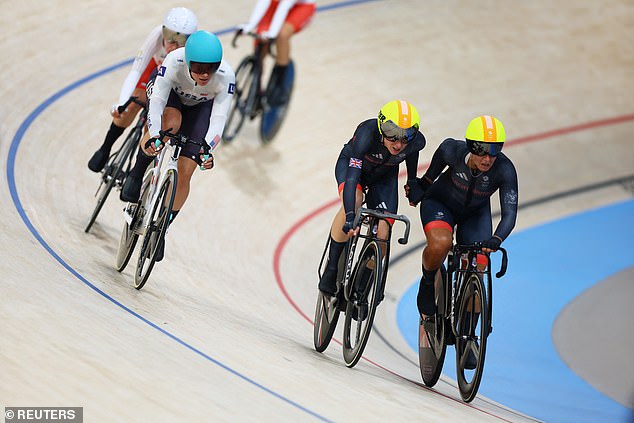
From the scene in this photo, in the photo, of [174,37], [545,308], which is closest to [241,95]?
[174,37]

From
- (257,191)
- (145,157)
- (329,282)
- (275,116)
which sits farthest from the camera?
(275,116)

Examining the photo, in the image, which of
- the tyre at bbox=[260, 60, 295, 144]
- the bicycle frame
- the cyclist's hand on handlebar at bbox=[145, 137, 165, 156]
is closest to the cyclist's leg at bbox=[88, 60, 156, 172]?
the bicycle frame

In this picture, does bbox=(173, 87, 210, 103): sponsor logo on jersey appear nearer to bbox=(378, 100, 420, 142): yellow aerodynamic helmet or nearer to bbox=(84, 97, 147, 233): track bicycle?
bbox=(84, 97, 147, 233): track bicycle

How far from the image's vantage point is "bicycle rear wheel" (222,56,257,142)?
816 centimetres

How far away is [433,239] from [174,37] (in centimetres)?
185

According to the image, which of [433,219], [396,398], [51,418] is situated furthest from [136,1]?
[51,418]

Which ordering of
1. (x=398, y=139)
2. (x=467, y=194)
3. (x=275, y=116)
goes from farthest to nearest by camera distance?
(x=275, y=116) → (x=467, y=194) → (x=398, y=139)

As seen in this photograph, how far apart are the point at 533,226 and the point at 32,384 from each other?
567cm

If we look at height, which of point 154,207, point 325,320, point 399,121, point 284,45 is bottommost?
point 325,320

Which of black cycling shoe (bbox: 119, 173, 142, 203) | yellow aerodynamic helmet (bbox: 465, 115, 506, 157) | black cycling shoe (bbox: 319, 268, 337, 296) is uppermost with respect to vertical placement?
yellow aerodynamic helmet (bbox: 465, 115, 506, 157)

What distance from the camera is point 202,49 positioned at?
462cm

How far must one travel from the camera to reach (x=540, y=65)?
10.2m

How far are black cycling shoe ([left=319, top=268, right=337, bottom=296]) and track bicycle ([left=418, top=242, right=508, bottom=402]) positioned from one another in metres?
0.50

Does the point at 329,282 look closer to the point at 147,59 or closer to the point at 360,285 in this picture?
the point at 360,285
